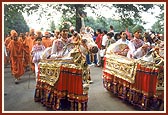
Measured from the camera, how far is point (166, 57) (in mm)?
5082

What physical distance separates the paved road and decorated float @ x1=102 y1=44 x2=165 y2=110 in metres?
0.14

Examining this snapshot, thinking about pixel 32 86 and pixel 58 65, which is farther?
pixel 32 86

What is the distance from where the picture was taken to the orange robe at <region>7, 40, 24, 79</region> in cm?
559

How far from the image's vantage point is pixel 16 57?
5.73m

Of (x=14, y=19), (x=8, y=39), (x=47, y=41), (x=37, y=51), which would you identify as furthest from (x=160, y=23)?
(x=8, y=39)

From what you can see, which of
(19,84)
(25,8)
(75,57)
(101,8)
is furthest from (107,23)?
(19,84)

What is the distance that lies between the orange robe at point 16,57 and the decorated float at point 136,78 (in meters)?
1.13

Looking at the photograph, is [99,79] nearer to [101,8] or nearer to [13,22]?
[101,8]

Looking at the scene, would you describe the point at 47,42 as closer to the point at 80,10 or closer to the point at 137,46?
the point at 80,10

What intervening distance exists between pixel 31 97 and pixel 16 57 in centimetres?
66

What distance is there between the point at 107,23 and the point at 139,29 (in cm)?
42

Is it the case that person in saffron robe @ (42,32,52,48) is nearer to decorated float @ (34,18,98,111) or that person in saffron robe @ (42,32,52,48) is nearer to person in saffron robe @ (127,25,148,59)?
decorated float @ (34,18,98,111)

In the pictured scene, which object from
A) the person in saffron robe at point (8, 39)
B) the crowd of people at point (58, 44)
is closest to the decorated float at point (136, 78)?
the crowd of people at point (58, 44)

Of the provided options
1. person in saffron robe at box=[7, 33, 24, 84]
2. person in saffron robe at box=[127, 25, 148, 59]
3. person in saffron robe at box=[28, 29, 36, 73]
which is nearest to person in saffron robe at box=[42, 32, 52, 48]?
person in saffron robe at box=[28, 29, 36, 73]
